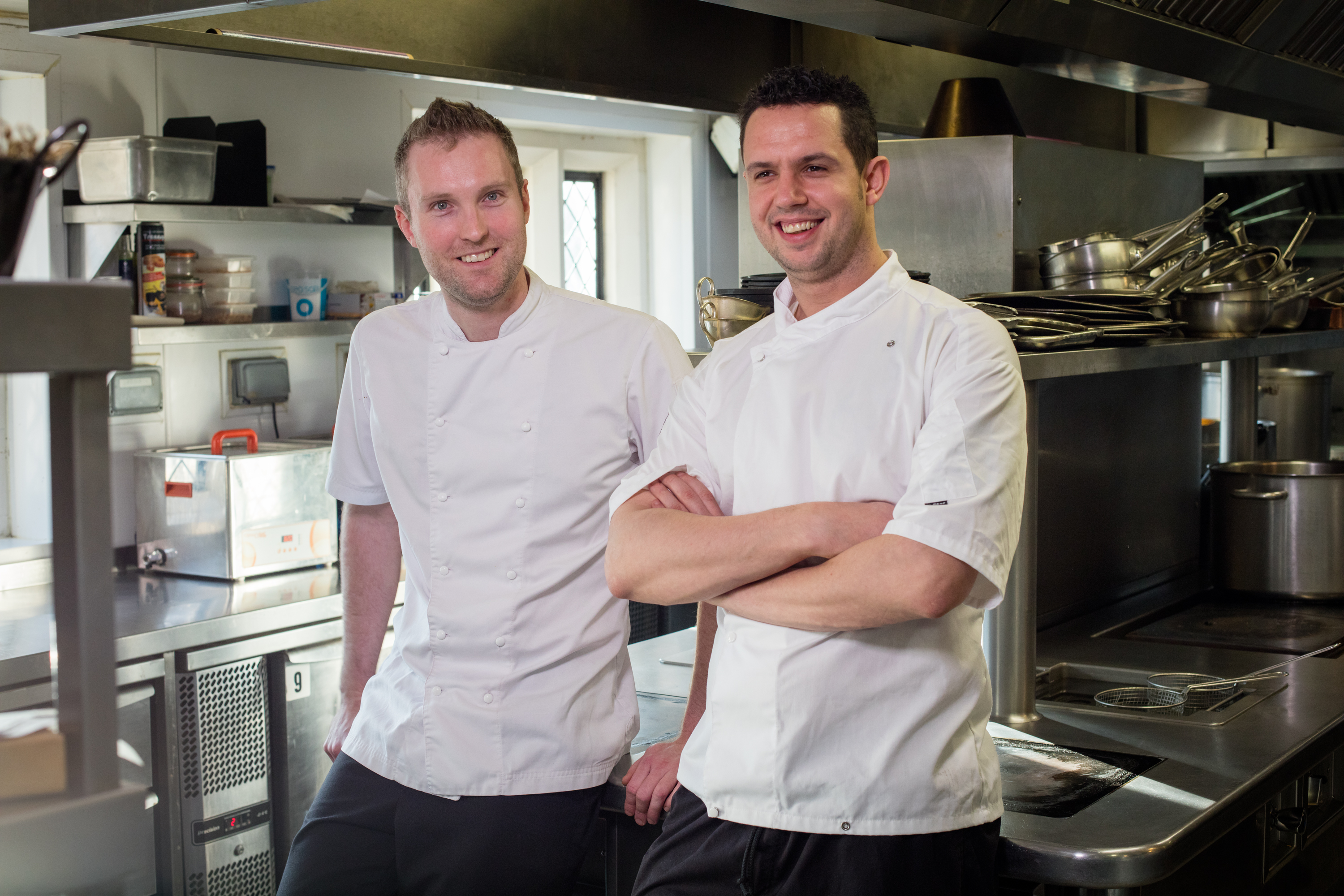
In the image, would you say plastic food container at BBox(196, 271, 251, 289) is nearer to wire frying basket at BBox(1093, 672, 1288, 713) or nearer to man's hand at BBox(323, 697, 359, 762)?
man's hand at BBox(323, 697, 359, 762)

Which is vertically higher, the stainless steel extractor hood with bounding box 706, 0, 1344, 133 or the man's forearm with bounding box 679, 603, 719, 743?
the stainless steel extractor hood with bounding box 706, 0, 1344, 133


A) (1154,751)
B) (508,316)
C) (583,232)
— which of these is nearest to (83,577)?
(508,316)

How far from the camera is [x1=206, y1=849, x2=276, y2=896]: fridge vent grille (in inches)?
126

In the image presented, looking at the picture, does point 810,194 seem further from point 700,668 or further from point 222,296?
point 222,296

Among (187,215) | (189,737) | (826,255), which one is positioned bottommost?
(189,737)

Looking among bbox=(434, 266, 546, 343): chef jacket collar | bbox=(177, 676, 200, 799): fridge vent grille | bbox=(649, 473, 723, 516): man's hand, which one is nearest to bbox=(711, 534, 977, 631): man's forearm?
bbox=(649, 473, 723, 516): man's hand

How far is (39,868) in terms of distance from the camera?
2.30 ft

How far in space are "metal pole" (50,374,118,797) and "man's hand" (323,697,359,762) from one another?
1.33 meters

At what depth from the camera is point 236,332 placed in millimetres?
3605

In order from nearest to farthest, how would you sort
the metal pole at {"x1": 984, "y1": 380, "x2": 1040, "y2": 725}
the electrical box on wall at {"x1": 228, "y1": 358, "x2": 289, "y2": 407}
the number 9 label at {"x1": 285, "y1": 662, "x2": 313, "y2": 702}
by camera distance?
the metal pole at {"x1": 984, "y1": 380, "x2": 1040, "y2": 725}
the number 9 label at {"x1": 285, "y1": 662, "x2": 313, "y2": 702}
the electrical box on wall at {"x1": 228, "y1": 358, "x2": 289, "y2": 407}

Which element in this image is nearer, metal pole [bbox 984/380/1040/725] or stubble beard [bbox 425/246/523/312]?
stubble beard [bbox 425/246/523/312]

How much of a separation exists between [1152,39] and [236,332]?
246cm

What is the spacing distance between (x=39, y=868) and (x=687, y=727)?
3.96 feet

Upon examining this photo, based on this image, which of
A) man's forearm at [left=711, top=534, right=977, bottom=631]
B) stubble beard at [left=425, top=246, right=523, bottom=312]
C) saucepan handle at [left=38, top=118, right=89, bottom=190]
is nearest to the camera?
saucepan handle at [left=38, top=118, right=89, bottom=190]
